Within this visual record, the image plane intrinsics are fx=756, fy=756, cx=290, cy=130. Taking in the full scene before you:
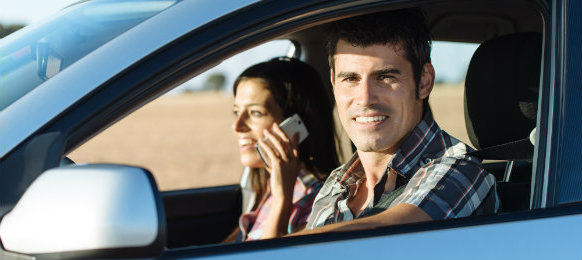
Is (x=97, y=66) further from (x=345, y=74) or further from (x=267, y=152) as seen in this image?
(x=267, y=152)

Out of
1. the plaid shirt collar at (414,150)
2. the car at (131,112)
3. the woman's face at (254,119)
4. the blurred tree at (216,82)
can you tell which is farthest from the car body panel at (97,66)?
the blurred tree at (216,82)

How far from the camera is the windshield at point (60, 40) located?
1.60 metres

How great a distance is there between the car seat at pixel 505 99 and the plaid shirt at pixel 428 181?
106 millimetres

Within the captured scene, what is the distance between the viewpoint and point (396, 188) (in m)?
2.18

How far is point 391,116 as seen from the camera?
2.20 metres

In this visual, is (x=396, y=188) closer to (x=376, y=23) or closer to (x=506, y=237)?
(x=376, y=23)

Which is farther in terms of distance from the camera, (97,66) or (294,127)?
(294,127)

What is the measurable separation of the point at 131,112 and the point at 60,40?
0.38m

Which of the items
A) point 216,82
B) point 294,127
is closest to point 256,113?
point 294,127

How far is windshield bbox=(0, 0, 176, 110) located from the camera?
5.24 ft

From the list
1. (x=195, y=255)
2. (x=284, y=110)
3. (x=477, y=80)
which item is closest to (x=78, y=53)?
(x=195, y=255)

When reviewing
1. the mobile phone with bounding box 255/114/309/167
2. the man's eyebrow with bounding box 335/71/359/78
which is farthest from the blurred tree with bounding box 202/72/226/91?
the man's eyebrow with bounding box 335/71/359/78

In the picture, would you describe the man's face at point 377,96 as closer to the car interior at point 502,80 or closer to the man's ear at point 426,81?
the man's ear at point 426,81

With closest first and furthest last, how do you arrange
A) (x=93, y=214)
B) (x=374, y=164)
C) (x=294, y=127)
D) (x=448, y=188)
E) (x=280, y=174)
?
1. (x=93, y=214)
2. (x=448, y=188)
3. (x=374, y=164)
4. (x=280, y=174)
5. (x=294, y=127)
